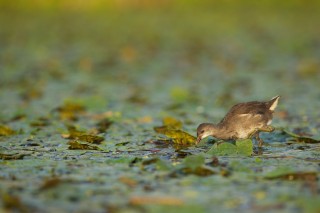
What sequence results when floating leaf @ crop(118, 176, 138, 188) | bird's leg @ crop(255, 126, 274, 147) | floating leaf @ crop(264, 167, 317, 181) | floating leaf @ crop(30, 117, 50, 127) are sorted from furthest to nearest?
floating leaf @ crop(30, 117, 50, 127) < bird's leg @ crop(255, 126, 274, 147) < floating leaf @ crop(264, 167, 317, 181) < floating leaf @ crop(118, 176, 138, 188)

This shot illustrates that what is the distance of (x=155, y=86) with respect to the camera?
13.9 metres

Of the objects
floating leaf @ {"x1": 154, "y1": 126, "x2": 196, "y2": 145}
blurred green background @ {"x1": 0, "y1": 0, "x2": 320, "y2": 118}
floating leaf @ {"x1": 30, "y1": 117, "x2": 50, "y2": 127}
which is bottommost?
floating leaf @ {"x1": 154, "y1": 126, "x2": 196, "y2": 145}

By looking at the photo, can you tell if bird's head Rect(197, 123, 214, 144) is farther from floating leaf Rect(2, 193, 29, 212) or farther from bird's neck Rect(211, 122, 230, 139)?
floating leaf Rect(2, 193, 29, 212)

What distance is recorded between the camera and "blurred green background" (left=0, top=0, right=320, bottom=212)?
19.6ft

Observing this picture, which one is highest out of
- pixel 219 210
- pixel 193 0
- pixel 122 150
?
pixel 193 0

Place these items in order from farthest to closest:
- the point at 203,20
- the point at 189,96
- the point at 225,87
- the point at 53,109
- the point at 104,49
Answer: the point at 203,20 → the point at 104,49 → the point at 225,87 → the point at 189,96 → the point at 53,109

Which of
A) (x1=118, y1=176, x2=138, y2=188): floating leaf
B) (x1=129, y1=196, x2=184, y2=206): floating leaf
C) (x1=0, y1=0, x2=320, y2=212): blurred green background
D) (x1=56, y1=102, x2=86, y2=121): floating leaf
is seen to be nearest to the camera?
(x1=129, y1=196, x2=184, y2=206): floating leaf

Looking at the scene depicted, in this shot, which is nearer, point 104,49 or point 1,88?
point 1,88

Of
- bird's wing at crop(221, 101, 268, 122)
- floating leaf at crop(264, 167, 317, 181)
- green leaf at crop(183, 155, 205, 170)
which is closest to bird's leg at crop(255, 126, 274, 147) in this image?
bird's wing at crop(221, 101, 268, 122)

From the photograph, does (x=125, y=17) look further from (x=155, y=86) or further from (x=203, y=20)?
(x=155, y=86)

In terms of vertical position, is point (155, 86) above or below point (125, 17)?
below

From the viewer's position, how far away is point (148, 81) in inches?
573

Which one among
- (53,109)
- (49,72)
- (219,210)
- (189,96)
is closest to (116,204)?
(219,210)

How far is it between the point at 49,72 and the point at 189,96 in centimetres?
454
